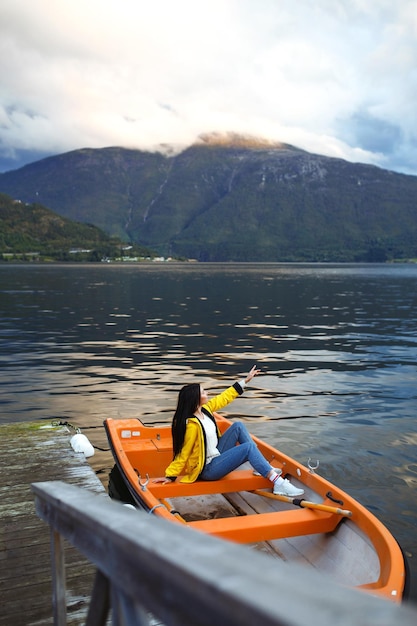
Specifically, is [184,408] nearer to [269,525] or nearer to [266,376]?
[269,525]

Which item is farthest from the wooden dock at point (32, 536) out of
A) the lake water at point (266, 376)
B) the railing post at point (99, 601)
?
the lake water at point (266, 376)

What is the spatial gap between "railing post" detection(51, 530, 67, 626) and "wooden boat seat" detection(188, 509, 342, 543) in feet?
12.6

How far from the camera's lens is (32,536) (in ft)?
22.8

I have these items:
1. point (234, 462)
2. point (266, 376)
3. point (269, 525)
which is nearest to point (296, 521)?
point (269, 525)

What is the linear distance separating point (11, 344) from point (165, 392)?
1322 cm

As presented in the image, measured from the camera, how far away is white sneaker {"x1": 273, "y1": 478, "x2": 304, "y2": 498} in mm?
8531

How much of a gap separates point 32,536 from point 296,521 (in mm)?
3429

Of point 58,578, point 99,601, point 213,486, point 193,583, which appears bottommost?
point 213,486

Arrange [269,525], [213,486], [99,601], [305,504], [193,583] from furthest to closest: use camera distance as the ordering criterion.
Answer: [213,486], [305,504], [269,525], [99,601], [193,583]

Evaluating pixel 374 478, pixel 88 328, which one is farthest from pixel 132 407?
pixel 88 328

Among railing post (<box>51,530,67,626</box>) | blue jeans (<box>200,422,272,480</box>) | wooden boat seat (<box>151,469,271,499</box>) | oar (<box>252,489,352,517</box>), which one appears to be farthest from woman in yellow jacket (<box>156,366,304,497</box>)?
railing post (<box>51,530,67,626</box>)

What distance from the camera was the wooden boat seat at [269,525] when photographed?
22.6 ft

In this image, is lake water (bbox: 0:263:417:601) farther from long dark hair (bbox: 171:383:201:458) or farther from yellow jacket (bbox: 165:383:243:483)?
long dark hair (bbox: 171:383:201:458)

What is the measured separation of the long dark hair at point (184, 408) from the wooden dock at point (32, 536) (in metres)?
1.51
